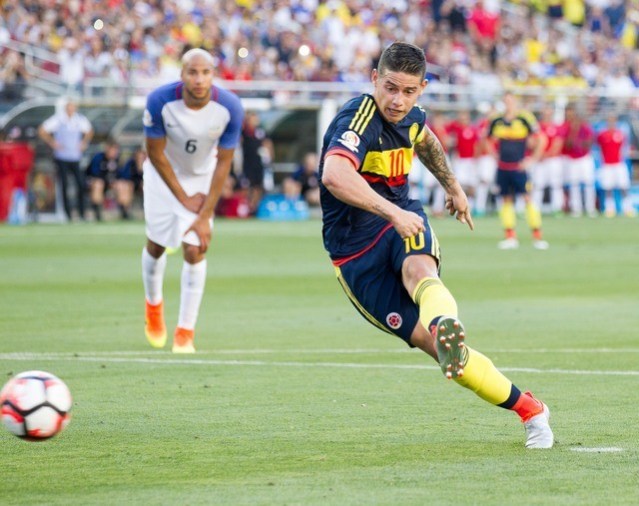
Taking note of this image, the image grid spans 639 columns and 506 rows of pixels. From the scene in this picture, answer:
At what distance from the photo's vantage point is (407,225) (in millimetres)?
6484

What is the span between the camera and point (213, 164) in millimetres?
11445

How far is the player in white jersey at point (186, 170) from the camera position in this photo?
1089 centimetres

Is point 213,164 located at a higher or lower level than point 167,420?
higher

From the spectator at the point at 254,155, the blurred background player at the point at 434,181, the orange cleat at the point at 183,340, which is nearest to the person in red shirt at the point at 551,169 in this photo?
the blurred background player at the point at 434,181

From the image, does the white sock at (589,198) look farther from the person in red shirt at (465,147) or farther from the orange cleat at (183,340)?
the orange cleat at (183,340)

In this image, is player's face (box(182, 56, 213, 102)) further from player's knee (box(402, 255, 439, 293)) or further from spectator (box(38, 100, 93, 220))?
spectator (box(38, 100, 93, 220))

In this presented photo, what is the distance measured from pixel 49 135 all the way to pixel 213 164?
1909cm

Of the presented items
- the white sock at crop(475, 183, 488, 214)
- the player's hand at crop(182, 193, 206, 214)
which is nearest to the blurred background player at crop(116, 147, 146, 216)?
the white sock at crop(475, 183, 488, 214)

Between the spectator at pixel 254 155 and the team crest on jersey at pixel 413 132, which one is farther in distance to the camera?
the spectator at pixel 254 155

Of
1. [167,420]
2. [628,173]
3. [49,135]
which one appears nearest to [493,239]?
[49,135]

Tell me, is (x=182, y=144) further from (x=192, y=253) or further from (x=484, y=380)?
(x=484, y=380)

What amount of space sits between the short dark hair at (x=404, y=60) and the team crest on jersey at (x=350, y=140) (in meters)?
0.35

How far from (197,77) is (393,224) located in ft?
14.5

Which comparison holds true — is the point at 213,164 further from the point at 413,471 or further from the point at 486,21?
the point at 486,21
